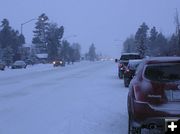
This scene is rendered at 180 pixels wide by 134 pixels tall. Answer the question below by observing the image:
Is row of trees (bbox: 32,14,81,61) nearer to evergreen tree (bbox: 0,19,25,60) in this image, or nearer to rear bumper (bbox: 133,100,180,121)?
evergreen tree (bbox: 0,19,25,60)

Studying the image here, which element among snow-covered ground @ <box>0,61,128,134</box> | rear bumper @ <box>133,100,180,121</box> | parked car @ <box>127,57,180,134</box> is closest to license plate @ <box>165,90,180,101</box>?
parked car @ <box>127,57,180,134</box>

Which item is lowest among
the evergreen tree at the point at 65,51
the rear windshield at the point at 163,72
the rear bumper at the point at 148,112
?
the evergreen tree at the point at 65,51

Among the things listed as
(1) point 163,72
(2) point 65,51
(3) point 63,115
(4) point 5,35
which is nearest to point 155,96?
(1) point 163,72

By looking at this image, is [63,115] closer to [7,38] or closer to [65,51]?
[7,38]

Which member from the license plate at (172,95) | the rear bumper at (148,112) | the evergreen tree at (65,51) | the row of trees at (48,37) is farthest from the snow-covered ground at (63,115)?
the evergreen tree at (65,51)

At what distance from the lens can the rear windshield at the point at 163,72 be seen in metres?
9.23

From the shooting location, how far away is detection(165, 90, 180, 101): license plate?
8.82 meters

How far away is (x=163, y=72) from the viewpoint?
371 inches

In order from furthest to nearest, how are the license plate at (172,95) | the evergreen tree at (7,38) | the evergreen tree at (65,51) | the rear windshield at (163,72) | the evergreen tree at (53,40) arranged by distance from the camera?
the evergreen tree at (65,51) < the evergreen tree at (53,40) < the evergreen tree at (7,38) < the rear windshield at (163,72) < the license plate at (172,95)

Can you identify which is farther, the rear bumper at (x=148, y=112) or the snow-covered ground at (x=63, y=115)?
the snow-covered ground at (x=63, y=115)

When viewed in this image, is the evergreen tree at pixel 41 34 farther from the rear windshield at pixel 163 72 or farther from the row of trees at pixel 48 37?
the rear windshield at pixel 163 72

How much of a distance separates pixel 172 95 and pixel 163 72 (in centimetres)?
69

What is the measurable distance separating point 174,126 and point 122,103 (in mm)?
8368

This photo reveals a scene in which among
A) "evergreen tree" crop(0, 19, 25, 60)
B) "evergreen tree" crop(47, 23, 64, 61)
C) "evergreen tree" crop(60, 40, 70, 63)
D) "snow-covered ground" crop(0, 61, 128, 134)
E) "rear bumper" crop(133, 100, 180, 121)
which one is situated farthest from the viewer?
"evergreen tree" crop(60, 40, 70, 63)
